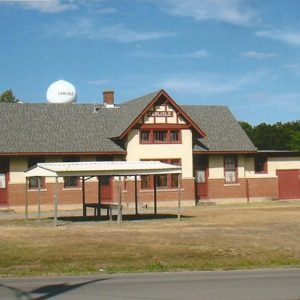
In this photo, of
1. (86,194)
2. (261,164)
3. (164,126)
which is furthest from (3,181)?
(261,164)

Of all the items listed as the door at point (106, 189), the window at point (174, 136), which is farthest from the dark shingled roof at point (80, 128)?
the door at point (106, 189)

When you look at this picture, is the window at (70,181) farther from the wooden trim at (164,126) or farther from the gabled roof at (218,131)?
the gabled roof at (218,131)

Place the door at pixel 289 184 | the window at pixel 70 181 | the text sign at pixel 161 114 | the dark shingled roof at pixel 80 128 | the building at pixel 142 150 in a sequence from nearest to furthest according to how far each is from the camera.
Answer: the building at pixel 142 150, the dark shingled roof at pixel 80 128, the window at pixel 70 181, the text sign at pixel 161 114, the door at pixel 289 184

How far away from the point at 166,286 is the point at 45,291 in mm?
2241

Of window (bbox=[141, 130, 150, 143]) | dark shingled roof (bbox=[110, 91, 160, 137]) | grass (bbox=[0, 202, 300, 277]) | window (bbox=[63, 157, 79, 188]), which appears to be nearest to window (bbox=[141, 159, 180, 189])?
window (bbox=[141, 130, 150, 143])

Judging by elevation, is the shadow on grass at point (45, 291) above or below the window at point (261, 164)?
below

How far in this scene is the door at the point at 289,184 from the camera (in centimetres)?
4638

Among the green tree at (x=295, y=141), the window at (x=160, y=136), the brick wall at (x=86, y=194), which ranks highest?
the green tree at (x=295, y=141)

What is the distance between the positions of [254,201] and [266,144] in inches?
1767

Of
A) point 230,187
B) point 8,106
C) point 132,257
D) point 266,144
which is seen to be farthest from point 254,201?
point 266,144

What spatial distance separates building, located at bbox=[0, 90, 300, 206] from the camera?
3934 centimetres

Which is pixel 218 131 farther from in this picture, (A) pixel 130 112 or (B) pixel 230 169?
(A) pixel 130 112

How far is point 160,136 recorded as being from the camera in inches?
1633

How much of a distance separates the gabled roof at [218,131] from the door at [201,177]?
1103mm
